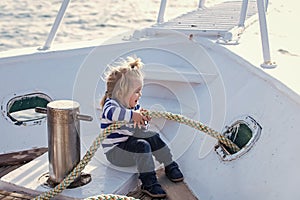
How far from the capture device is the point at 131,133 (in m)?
2.25

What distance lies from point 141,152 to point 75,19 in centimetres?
760

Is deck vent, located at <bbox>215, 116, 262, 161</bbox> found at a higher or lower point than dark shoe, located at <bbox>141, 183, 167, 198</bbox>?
higher

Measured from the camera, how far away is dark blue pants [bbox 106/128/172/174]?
2.19 m

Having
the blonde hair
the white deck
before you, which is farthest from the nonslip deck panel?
the blonde hair

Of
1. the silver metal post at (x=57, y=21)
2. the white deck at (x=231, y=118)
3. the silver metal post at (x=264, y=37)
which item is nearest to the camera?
the white deck at (x=231, y=118)

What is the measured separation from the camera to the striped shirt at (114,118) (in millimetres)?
2133

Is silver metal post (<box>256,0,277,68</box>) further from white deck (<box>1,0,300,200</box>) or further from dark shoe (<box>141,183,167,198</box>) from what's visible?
dark shoe (<box>141,183,167,198</box>)

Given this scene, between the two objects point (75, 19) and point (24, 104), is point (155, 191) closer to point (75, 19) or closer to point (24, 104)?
point (24, 104)

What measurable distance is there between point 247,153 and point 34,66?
1248mm

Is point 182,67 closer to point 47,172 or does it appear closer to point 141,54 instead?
point 141,54

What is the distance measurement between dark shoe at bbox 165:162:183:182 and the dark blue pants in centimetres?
2

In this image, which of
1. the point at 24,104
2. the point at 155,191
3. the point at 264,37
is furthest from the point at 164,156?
the point at 24,104

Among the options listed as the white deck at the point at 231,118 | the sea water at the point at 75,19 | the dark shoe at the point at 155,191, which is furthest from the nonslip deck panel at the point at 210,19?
A: the sea water at the point at 75,19

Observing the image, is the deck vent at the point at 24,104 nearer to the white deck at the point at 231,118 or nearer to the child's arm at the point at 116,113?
the white deck at the point at 231,118
